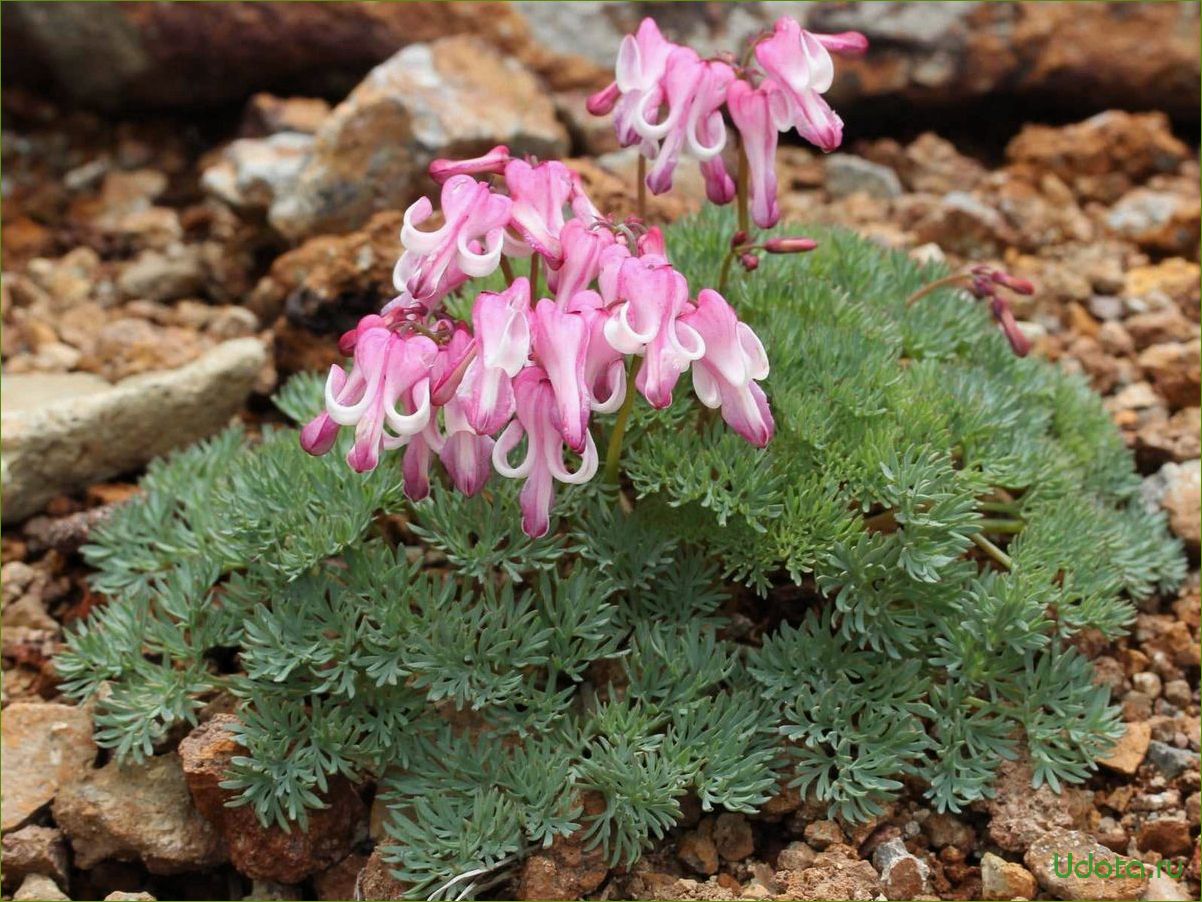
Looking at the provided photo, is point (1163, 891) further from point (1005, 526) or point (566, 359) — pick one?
point (566, 359)

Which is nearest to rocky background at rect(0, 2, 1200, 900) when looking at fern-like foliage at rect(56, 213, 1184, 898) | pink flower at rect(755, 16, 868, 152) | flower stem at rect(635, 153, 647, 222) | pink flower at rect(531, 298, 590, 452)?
fern-like foliage at rect(56, 213, 1184, 898)

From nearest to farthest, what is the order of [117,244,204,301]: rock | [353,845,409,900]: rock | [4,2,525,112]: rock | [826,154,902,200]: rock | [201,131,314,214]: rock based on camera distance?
[353,845,409,900]: rock → [201,131,314,214]: rock → [117,244,204,301]: rock → [826,154,902,200]: rock → [4,2,525,112]: rock

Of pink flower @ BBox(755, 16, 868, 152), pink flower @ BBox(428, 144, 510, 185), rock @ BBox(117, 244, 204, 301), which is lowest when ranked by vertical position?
rock @ BBox(117, 244, 204, 301)

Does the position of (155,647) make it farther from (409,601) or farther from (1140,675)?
(1140,675)

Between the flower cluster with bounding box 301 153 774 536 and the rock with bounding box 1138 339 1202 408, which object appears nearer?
the flower cluster with bounding box 301 153 774 536

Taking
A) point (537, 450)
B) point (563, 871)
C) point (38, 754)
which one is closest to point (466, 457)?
point (537, 450)

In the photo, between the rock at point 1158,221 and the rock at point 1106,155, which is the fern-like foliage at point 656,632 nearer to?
the rock at point 1158,221

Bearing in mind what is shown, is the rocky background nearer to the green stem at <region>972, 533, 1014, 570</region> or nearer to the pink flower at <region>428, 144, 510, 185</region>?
the green stem at <region>972, 533, 1014, 570</region>

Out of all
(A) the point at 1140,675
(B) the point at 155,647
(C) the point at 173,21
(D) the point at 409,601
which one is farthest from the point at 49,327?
(A) the point at 1140,675
